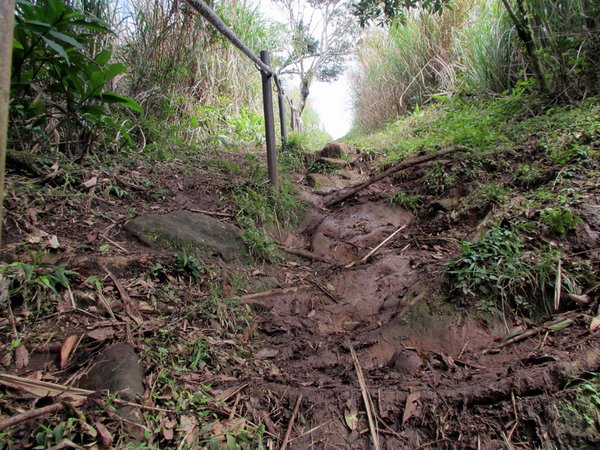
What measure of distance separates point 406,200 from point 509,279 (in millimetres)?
1314

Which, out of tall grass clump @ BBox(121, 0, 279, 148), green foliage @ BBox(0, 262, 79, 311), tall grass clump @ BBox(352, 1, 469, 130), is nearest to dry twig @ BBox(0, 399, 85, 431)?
green foliage @ BBox(0, 262, 79, 311)

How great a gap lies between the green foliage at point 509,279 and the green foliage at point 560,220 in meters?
0.15

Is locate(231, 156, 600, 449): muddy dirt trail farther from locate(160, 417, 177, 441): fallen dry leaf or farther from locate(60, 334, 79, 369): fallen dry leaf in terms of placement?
locate(60, 334, 79, 369): fallen dry leaf

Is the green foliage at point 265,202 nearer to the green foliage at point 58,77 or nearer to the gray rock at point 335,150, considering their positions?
the green foliage at point 58,77

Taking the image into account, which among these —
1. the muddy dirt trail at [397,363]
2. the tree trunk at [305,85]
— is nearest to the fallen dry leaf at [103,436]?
the muddy dirt trail at [397,363]

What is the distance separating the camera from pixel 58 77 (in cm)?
199

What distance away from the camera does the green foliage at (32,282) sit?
1.24m

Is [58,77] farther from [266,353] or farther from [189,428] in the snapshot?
[189,428]

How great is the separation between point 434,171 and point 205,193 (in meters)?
1.79

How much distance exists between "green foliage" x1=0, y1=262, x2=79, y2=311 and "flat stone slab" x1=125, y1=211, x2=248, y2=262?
1.77 ft

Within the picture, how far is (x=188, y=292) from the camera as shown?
1631 millimetres

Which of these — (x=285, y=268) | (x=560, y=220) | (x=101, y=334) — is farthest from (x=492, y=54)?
(x=101, y=334)

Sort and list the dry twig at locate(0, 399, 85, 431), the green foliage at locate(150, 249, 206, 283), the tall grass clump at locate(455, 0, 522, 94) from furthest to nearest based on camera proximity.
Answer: the tall grass clump at locate(455, 0, 522, 94)
the green foliage at locate(150, 249, 206, 283)
the dry twig at locate(0, 399, 85, 431)

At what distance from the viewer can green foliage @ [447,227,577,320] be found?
4.97 ft
